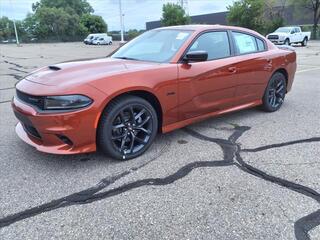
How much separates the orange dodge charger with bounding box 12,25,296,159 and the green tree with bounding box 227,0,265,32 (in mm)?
37434

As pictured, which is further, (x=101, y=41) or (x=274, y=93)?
(x=101, y=41)

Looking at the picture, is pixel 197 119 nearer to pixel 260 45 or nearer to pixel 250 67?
pixel 250 67

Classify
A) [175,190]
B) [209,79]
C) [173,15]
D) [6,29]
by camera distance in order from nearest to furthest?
[175,190], [209,79], [173,15], [6,29]

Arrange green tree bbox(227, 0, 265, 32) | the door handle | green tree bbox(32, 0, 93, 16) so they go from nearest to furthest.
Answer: the door handle → green tree bbox(227, 0, 265, 32) → green tree bbox(32, 0, 93, 16)

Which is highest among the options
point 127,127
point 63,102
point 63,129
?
point 63,102

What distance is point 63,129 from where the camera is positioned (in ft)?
10.5

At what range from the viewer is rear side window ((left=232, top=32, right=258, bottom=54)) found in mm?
4914

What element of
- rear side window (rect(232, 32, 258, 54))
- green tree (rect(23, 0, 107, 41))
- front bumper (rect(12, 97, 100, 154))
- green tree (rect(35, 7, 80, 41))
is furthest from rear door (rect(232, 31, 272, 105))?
green tree (rect(35, 7, 80, 41))

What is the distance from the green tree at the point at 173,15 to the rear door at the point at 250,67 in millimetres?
43682

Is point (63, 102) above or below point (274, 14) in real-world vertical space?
below

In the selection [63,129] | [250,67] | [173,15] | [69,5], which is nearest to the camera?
[63,129]

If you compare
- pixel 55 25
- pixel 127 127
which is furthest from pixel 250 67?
pixel 55 25

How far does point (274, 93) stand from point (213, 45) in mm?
1873

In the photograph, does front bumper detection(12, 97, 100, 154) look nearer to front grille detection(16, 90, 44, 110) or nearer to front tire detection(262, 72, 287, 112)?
front grille detection(16, 90, 44, 110)
